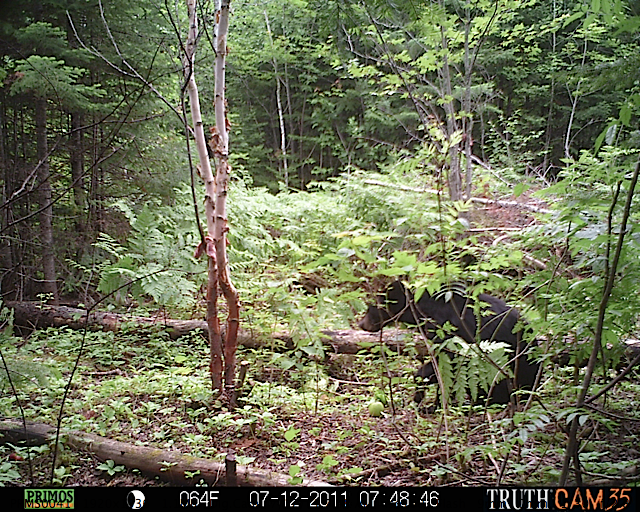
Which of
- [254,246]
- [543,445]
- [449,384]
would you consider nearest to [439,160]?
[449,384]

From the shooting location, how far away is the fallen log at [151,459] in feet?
7.09

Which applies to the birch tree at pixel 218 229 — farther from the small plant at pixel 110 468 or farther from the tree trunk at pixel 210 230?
the small plant at pixel 110 468

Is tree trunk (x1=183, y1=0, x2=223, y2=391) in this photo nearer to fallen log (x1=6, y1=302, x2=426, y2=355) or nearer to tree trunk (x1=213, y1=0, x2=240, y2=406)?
tree trunk (x1=213, y1=0, x2=240, y2=406)

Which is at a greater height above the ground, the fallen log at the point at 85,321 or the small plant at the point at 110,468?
the fallen log at the point at 85,321

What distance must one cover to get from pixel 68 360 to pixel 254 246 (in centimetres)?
203

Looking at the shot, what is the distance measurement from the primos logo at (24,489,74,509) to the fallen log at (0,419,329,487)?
18.0 inches

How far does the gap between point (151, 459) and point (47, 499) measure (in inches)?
22.6

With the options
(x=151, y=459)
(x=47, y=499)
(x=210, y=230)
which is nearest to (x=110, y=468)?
(x=151, y=459)

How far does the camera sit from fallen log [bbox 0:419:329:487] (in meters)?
2.16

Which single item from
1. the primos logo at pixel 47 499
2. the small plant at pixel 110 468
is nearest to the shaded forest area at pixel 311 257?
the small plant at pixel 110 468

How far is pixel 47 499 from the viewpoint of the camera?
6.08 feet

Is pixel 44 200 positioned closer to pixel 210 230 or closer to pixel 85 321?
pixel 85 321

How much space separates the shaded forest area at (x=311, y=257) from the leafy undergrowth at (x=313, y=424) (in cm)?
2

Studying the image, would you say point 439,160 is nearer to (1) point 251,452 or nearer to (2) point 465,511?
(2) point 465,511
